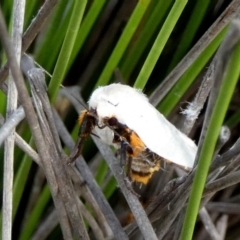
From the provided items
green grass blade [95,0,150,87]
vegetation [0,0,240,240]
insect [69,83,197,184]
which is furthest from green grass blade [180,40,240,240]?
green grass blade [95,0,150,87]

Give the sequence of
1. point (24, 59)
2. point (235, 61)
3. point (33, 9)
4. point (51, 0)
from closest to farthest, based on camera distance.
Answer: point (235, 61) < point (51, 0) < point (24, 59) < point (33, 9)

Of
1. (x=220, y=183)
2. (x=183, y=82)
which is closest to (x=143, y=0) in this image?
(x=183, y=82)

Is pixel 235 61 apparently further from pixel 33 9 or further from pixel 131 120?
pixel 33 9

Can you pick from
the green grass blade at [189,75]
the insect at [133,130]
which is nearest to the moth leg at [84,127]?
the insect at [133,130]

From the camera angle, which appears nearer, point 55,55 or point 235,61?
point 235,61

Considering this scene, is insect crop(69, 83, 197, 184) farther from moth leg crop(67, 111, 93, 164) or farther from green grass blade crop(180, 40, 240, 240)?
green grass blade crop(180, 40, 240, 240)
